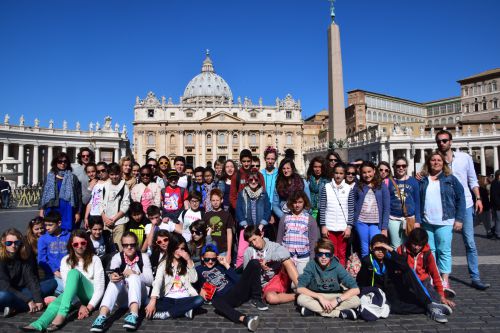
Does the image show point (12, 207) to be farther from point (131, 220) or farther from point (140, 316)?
point (140, 316)

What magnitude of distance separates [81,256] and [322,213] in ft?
10.8

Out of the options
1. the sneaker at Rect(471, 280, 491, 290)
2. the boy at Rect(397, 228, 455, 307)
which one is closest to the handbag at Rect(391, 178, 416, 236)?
the boy at Rect(397, 228, 455, 307)

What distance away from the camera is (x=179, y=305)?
4398mm

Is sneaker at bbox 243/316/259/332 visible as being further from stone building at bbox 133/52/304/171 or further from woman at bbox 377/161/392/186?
stone building at bbox 133/52/304/171

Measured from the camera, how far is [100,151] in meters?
49.8

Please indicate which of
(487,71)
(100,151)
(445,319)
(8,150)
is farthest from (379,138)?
(445,319)

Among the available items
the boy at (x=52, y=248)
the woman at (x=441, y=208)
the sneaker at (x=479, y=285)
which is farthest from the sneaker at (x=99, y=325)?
the sneaker at (x=479, y=285)

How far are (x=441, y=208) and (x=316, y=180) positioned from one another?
6.11 ft

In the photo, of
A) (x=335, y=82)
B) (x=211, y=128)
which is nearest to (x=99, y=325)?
(x=335, y=82)

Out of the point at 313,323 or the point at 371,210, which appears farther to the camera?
the point at 371,210

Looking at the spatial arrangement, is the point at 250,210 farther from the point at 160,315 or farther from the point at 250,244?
the point at 160,315

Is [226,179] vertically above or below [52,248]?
above

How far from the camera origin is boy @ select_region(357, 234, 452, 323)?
4285 mm

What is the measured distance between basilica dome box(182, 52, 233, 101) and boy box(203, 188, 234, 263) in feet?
257
